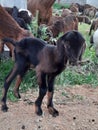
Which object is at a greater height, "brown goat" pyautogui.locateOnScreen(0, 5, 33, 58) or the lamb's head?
the lamb's head

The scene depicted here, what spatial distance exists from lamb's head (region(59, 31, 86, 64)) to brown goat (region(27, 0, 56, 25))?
5.97 m

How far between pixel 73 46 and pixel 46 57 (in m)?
0.42

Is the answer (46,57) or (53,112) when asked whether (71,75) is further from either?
(46,57)

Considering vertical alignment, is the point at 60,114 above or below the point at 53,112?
below

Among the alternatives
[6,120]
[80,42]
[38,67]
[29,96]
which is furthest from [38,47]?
[29,96]

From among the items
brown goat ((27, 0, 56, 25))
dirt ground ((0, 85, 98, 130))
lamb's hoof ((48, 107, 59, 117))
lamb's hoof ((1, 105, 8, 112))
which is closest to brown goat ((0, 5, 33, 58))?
dirt ground ((0, 85, 98, 130))

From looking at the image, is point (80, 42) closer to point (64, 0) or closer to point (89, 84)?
point (89, 84)

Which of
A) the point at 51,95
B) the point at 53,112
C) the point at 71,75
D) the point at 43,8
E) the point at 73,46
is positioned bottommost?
the point at 71,75

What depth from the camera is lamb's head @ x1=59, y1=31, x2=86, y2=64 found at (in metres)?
3.26

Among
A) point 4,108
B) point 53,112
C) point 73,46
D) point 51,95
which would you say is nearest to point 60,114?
point 53,112

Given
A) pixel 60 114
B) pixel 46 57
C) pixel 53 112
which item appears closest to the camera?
pixel 46 57

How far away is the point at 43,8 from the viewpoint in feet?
32.2

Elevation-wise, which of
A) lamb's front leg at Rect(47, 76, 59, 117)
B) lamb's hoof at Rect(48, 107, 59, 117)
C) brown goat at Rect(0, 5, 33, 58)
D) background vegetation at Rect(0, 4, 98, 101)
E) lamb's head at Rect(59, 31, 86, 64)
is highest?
lamb's head at Rect(59, 31, 86, 64)

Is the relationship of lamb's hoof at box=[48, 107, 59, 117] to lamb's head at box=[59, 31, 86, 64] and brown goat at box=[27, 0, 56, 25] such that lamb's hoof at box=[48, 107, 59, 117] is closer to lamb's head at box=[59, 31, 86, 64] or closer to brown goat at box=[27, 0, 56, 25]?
lamb's head at box=[59, 31, 86, 64]
